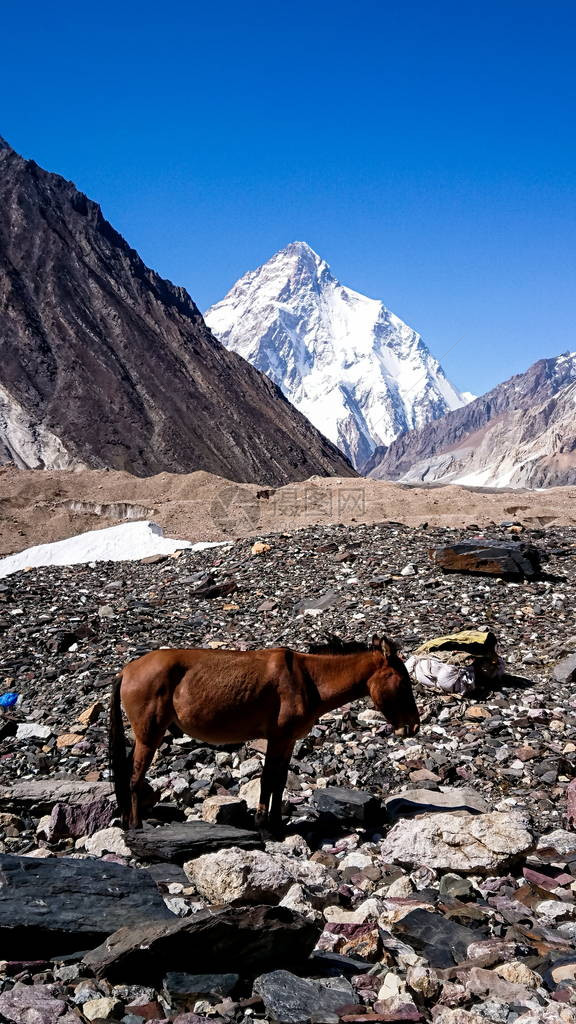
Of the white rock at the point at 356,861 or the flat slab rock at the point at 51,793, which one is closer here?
the white rock at the point at 356,861

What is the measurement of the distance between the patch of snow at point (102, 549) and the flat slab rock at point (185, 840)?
16804 mm

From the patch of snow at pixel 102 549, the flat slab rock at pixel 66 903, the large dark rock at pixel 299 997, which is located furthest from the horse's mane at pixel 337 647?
the patch of snow at pixel 102 549

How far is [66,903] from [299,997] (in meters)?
1.52

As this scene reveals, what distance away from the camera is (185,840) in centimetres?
542

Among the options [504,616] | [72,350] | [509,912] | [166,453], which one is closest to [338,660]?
[509,912]

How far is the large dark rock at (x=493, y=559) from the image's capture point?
1440 cm

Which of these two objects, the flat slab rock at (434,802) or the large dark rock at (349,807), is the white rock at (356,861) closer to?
the large dark rock at (349,807)

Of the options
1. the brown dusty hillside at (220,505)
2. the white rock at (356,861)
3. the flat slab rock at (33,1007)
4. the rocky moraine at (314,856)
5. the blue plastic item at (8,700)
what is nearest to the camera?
the flat slab rock at (33,1007)

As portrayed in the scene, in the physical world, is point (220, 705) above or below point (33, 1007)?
above

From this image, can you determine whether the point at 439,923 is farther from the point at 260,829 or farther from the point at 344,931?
the point at 260,829

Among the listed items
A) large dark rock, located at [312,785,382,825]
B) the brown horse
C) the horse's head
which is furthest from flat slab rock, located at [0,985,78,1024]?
the horse's head

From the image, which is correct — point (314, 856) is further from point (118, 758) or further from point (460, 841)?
point (118, 758)

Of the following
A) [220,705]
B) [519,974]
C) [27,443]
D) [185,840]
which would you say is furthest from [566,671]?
[27,443]

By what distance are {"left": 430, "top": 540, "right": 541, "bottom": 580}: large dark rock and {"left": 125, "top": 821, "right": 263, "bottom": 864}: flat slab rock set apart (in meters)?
9.87
